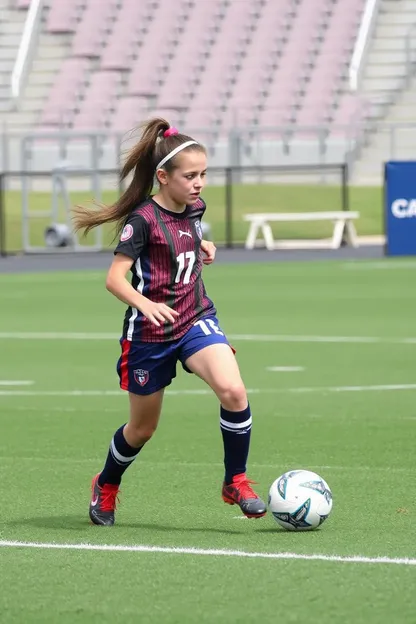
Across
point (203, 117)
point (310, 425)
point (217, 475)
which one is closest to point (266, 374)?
point (310, 425)

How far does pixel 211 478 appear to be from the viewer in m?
8.86

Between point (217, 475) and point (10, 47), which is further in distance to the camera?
point (10, 47)

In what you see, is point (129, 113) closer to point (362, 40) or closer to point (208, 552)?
point (362, 40)

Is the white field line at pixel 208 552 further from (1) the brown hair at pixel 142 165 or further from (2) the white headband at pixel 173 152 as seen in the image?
(2) the white headband at pixel 173 152

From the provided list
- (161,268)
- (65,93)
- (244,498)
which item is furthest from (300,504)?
(65,93)

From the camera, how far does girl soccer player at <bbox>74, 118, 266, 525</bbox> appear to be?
7160mm

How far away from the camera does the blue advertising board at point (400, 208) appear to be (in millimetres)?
28422

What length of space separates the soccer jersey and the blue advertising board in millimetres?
21381

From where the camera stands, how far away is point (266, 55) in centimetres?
4328

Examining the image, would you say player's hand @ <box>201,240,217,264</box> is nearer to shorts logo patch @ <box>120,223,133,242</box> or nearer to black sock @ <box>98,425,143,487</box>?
shorts logo patch @ <box>120,223,133,242</box>

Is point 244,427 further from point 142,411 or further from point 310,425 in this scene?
point 310,425

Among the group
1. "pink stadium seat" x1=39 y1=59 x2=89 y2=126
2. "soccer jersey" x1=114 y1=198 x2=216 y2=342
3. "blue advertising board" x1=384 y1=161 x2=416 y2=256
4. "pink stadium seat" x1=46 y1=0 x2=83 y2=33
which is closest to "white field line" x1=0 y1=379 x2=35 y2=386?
"soccer jersey" x1=114 y1=198 x2=216 y2=342

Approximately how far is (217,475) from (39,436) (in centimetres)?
211

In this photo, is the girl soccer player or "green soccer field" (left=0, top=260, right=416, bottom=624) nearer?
"green soccer field" (left=0, top=260, right=416, bottom=624)
